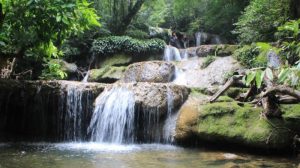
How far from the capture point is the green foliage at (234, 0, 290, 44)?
1520cm

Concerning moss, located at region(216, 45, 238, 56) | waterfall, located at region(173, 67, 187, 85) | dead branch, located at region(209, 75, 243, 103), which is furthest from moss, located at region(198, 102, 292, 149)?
moss, located at region(216, 45, 238, 56)

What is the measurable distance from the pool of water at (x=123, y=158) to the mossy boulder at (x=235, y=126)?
0.39m

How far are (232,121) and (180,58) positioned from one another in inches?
429

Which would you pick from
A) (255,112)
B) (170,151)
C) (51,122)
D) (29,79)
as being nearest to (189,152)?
(170,151)

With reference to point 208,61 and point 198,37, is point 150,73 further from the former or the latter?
point 198,37

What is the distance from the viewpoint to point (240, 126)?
887cm

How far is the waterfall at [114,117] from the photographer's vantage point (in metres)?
10.4

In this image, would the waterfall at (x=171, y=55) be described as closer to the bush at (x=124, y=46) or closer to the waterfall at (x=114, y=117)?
the bush at (x=124, y=46)

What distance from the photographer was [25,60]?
11.6 meters

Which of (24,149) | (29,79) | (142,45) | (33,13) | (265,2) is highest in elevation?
(265,2)

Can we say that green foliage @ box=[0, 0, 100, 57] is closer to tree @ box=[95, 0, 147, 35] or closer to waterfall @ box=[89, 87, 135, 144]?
waterfall @ box=[89, 87, 135, 144]

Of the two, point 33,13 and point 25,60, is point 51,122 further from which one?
point 33,13

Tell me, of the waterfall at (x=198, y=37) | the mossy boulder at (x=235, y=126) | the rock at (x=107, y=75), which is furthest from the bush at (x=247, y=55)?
the waterfall at (x=198, y=37)

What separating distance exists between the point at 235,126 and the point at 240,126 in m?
0.13
